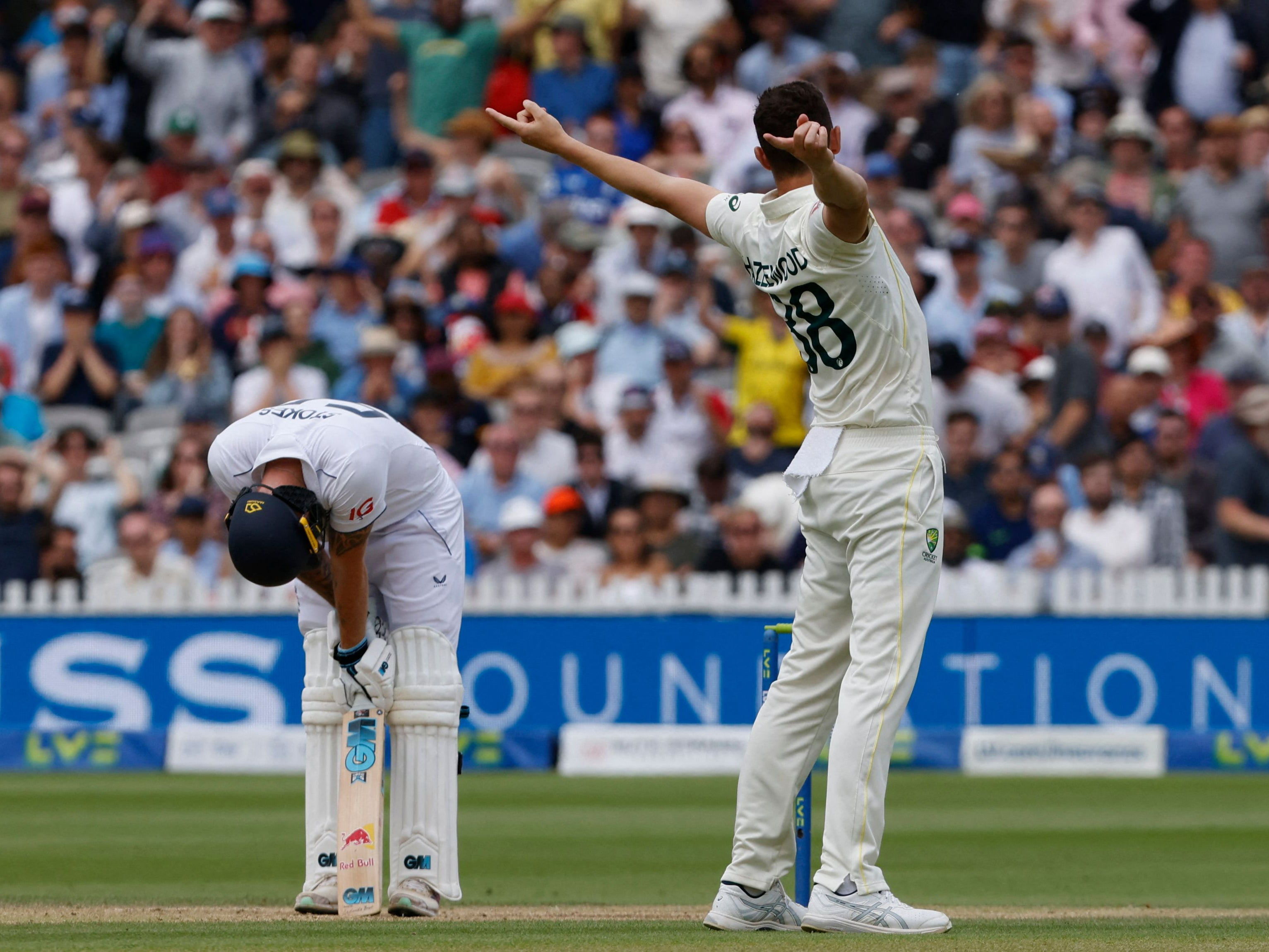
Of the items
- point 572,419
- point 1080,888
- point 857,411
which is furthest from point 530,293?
point 857,411

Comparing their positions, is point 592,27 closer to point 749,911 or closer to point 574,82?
point 574,82

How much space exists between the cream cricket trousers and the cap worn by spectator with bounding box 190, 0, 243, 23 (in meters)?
15.0

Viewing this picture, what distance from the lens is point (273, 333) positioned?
16.3m

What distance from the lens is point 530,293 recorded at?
17844mm

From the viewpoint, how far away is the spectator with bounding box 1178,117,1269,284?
56.9 ft

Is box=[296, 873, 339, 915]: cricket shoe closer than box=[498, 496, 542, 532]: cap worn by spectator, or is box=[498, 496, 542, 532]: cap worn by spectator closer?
box=[296, 873, 339, 915]: cricket shoe

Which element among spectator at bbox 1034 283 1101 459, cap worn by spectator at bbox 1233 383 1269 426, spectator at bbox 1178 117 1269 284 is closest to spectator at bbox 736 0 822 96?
spectator at bbox 1178 117 1269 284

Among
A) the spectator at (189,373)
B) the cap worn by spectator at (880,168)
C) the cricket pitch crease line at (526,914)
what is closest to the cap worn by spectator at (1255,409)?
the cap worn by spectator at (880,168)

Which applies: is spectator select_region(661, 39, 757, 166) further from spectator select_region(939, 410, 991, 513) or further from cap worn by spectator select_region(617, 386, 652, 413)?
spectator select_region(939, 410, 991, 513)

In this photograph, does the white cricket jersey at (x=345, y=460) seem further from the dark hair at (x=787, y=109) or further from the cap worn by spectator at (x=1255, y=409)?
the cap worn by spectator at (x=1255, y=409)

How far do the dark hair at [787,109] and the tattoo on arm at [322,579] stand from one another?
1.86 meters

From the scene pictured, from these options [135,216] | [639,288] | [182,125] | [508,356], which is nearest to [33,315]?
[135,216]

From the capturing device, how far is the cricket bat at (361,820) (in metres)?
6.68

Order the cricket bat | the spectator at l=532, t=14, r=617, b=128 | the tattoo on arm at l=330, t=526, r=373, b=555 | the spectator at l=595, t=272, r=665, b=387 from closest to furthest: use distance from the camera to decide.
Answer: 1. the tattoo on arm at l=330, t=526, r=373, b=555
2. the cricket bat
3. the spectator at l=595, t=272, r=665, b=387
4. the spectator at l=532, t=14, r=617, b=128
